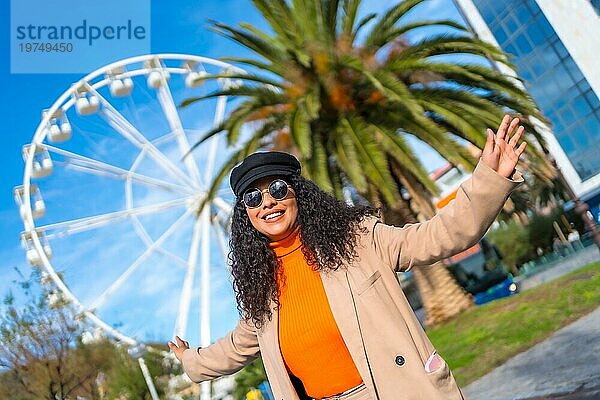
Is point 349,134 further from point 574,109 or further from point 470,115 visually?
point 574,109

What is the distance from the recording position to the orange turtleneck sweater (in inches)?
88.5

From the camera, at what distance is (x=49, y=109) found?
19.9 m

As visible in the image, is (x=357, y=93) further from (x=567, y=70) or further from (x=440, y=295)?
(x=567, y=70)

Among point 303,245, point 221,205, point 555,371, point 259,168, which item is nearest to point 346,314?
point 303,245

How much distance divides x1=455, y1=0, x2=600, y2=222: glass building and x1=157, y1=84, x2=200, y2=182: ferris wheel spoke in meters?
21.3

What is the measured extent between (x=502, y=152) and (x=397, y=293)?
60 cm

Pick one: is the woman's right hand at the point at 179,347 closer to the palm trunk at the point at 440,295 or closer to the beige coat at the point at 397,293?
the beige coat at the point at 397,293

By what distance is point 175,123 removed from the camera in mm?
20438

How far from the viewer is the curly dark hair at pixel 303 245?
2.37 metres

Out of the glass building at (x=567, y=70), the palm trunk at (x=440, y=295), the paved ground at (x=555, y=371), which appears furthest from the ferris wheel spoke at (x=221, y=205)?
the glass building at (x=567, y=70)

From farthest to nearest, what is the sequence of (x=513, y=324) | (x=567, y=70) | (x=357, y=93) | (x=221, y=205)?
(x=567, y=70) < (x=221, y=205) < (x=357, y=93) < (x=513, y=324)

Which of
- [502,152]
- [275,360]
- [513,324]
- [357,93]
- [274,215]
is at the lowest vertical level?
[513,324]

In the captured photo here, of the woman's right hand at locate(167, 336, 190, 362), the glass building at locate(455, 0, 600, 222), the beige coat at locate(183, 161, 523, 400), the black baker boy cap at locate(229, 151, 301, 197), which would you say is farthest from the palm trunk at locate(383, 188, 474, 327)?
the glass building at locate(455, 0, 600, 222)

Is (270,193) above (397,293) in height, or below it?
above
